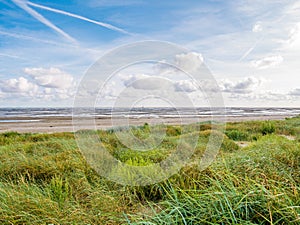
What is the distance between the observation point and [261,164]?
3.89 m

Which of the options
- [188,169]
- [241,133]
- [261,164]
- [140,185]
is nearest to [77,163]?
A: [140,185]

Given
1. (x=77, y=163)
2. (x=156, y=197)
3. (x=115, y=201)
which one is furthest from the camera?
(x=77, y=163)

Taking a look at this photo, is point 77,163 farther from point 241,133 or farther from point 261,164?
point 241,133

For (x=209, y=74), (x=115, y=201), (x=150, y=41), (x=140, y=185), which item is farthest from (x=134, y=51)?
(x=115, y=201)

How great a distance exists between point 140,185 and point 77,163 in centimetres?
151

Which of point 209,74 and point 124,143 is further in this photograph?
point 124,143

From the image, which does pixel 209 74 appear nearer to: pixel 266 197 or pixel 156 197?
pixel 156 197

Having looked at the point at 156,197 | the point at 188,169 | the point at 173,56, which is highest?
the point at 173,56

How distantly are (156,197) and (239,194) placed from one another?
149 centimetres

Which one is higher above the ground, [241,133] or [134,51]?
[134,51]

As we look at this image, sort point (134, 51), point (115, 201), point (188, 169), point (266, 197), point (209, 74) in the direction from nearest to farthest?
point (266, 197), point (115, 201), point (188, 169), point (209, 74), point (134, 51)

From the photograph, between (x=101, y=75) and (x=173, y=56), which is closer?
(x=101, y=75)

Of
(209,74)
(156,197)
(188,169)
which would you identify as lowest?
(156,197)

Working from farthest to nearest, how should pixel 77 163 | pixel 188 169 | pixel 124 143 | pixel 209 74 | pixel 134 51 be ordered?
pixel 124 143
pixel 134 51
pixel 209 74
pixel 77 163
pixel 188 169
